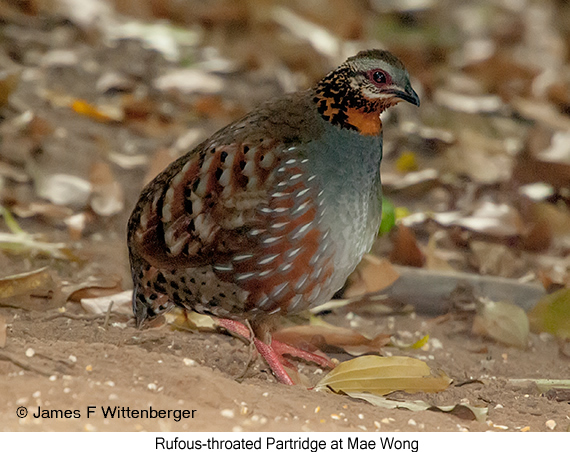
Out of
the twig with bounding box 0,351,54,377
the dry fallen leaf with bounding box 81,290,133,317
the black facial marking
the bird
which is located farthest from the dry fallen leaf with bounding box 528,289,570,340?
the twig with bounding box 0,351,54,377

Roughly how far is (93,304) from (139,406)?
1.13m

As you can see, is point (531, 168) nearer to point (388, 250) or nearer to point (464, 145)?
point (464, 145)

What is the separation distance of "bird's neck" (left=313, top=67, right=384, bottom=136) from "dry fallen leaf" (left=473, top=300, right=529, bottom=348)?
129cm

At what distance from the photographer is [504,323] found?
411 centimetres

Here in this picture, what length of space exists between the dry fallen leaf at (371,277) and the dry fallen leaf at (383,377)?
39.9 inches

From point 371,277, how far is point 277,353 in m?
0.88

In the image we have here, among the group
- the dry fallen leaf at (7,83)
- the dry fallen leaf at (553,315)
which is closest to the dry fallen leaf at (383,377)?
the dry fallen leaf at (553,315)

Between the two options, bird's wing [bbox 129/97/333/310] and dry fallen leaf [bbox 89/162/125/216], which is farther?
dry fallen leaf [bbox 89/162/125/216]

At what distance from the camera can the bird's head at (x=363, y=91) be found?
3203 mm

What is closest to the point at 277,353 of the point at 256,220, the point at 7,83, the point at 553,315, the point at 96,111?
the point at 256,220

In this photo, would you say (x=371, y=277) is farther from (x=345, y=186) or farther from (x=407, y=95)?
(x=407, y=95)

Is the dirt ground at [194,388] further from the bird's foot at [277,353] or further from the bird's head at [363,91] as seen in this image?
the bird's head at [363,91]

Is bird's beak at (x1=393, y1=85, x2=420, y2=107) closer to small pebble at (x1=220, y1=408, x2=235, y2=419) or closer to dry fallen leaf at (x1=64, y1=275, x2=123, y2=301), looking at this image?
small pebble at (x1=220, y1=408, x2=235, y2=419)

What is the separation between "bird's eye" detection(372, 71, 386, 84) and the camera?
320 centimetres
